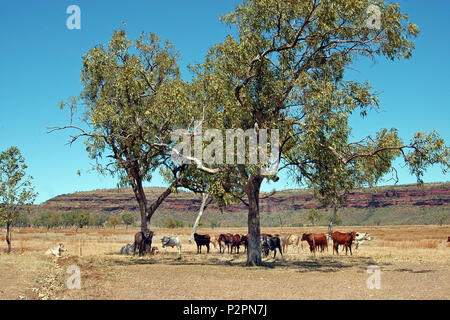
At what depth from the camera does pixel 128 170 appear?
26812 mm

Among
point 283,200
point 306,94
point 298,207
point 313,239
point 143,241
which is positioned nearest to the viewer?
point 306,94

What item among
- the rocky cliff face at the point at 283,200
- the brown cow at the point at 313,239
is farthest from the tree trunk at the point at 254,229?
the rocky cliff face at the point at 283,200

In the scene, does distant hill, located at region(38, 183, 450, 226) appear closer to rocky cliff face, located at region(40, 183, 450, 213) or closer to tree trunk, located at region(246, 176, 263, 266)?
rocky cliff face, located at region(40, 183, 450, 213)

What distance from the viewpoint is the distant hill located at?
14225 cm

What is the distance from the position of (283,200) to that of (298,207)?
11314mm

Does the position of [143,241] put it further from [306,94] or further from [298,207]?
[298,207]

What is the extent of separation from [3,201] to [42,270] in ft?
43.2

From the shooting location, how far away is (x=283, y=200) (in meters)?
183

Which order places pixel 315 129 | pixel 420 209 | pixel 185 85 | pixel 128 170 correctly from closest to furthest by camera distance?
pixel 315 129 < pixel 185 85 < pixel 128 170 < pixel 420 209

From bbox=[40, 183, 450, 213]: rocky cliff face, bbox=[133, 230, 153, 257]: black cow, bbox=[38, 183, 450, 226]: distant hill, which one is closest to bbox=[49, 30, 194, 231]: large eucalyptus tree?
bbox=[133, 230, 153, 257]: black cow

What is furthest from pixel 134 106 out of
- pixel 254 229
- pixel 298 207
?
pixel 298 207
